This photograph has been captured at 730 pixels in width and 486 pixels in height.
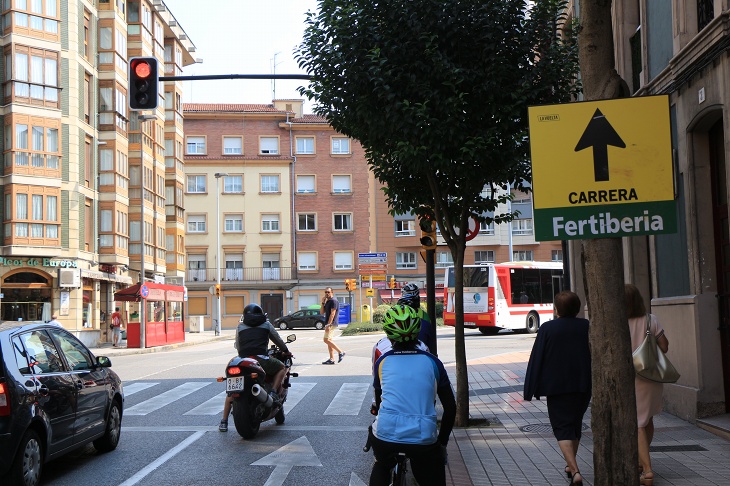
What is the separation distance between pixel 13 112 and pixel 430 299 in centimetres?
2704

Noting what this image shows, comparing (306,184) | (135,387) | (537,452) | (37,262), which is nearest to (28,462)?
(537,452)

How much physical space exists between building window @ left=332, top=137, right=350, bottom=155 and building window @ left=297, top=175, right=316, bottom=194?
2.89 meters

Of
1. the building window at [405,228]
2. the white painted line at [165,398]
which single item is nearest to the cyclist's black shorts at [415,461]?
the white painted line at [165,398]

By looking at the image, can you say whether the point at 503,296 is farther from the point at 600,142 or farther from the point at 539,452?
the point at 600,142

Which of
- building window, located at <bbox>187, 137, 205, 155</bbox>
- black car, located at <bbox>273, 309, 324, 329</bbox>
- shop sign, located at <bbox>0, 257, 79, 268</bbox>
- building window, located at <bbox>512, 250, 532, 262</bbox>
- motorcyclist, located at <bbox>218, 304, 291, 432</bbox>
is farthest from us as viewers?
building window, located at <bbox>187, 137, 205, 155</bbox>

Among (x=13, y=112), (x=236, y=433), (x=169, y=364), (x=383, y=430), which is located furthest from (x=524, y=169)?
(x=13, y=112)

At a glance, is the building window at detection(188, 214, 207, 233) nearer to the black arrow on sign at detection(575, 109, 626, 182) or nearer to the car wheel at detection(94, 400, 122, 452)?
the car wheel at detection(94, 400, 122, 452)

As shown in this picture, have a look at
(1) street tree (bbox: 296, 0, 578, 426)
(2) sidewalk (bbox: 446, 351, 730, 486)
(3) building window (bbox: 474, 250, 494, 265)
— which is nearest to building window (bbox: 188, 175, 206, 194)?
(3) building window (bbox: 474, 250, 494, 265)

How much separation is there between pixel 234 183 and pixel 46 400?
67286 millimetres

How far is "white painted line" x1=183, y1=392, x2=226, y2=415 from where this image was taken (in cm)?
1384

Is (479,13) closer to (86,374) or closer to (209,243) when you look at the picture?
(86,374)

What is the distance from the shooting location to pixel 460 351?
1177cm

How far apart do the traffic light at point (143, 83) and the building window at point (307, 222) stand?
60.0m

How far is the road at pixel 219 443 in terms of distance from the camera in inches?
342
